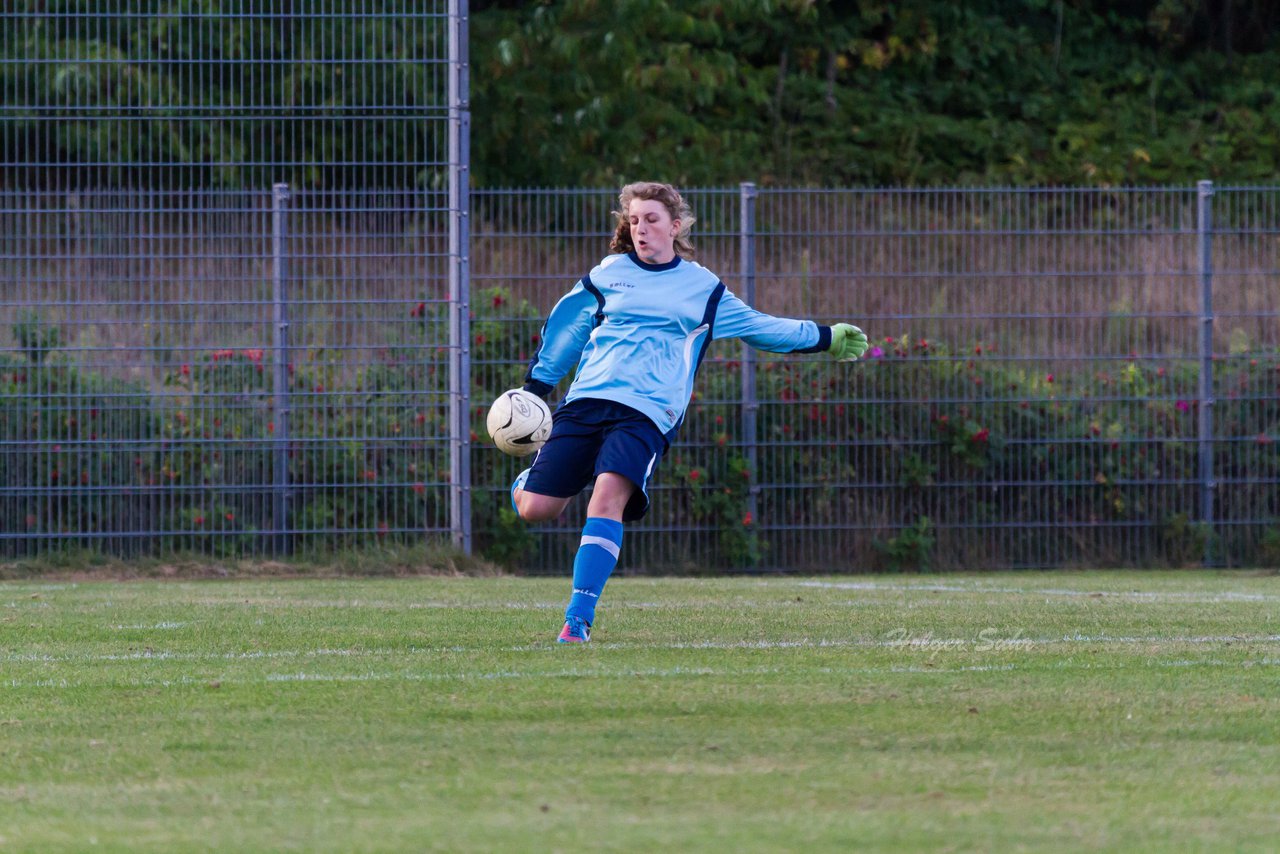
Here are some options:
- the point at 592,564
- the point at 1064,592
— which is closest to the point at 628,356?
the point at 592,564

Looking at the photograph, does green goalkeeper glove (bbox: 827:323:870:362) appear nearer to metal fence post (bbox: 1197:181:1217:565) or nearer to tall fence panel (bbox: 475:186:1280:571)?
tall fence panel (bbox: 475:186:1280:571)

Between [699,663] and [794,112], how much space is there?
19.5m

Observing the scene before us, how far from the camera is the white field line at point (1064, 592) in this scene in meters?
9.30

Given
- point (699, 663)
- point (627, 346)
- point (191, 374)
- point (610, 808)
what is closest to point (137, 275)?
point (191, 374)

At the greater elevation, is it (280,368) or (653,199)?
(653,199)

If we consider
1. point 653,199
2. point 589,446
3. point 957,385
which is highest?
point 653,199

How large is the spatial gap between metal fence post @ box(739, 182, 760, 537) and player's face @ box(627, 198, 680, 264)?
550cm

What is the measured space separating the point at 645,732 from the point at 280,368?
8038mm

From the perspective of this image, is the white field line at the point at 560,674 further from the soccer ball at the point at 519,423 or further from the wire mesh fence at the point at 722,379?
the wire mesh fence at the point at 722,379

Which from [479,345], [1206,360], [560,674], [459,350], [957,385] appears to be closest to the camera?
[560,674]

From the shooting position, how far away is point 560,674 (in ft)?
18.7

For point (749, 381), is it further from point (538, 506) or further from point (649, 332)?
point (538, 506)

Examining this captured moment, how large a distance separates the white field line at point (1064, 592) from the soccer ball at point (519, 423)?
10.5 feet

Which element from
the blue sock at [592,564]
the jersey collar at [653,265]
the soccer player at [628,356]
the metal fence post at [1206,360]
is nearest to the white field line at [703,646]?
the blue sock at [592,564]
